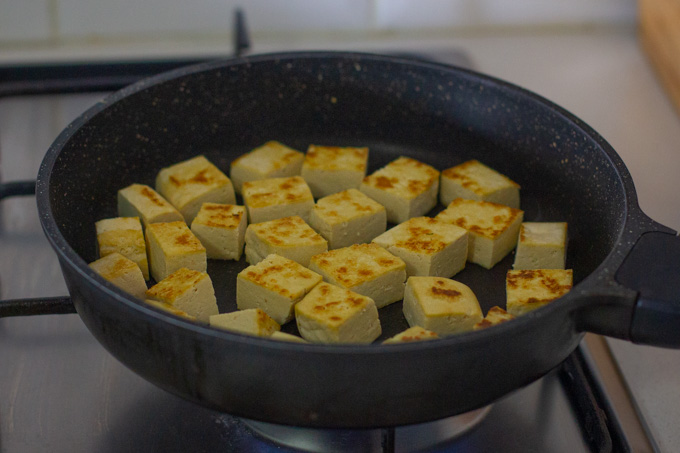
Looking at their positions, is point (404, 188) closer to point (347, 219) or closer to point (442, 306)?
point (347, 219)

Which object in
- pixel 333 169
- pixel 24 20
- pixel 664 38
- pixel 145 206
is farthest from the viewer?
pixel 24 20

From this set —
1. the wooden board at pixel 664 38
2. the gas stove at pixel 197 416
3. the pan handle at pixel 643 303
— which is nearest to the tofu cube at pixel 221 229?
the gas stove at pixel 197 416

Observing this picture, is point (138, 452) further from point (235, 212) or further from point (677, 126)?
point (677, 126)

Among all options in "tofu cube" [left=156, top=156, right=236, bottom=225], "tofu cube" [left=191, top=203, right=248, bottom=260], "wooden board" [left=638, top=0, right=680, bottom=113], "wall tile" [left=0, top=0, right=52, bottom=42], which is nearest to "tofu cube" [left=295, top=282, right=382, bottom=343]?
"tofu cube" [left=191, top=203, right=248, bottom=260]

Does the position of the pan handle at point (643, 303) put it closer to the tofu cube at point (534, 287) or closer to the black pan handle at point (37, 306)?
the tofu cube at point (534, 287)

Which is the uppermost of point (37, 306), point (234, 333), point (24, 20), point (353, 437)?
point (24, 20)

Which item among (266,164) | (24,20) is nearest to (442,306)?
(266,164)

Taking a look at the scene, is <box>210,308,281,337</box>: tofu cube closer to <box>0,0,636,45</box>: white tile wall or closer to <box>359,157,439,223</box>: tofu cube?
<box>359,157,439,223</box>: tofu cube
